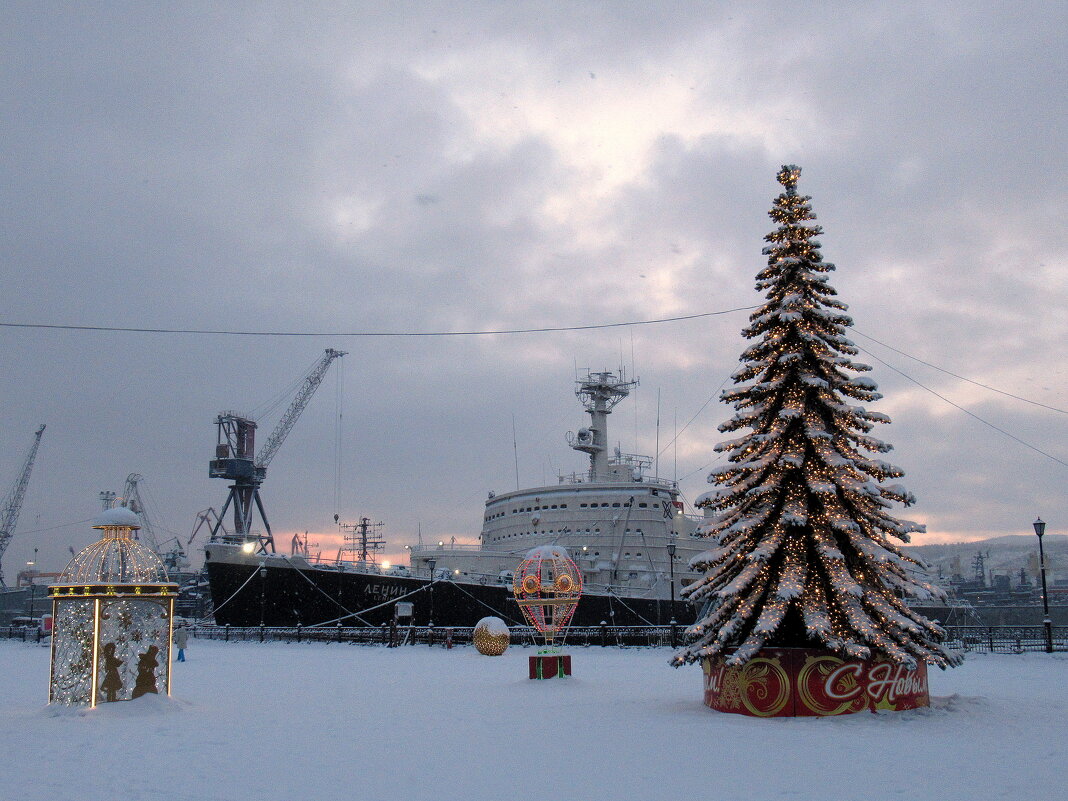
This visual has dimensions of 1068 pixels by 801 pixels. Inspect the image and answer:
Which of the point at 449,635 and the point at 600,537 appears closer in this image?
the point at 449,635

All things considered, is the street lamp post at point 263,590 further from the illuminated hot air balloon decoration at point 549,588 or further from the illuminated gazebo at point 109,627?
the illuminated gazebo at point 109,627

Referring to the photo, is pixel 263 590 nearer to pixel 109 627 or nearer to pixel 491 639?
pixel 491 639

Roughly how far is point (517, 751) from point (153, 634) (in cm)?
757

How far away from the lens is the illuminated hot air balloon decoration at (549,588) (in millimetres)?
21469

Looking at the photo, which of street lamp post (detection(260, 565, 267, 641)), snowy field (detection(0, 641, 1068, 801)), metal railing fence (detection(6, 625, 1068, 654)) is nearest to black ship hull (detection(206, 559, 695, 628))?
street lamp post (detection(260, 565, 267, 641))

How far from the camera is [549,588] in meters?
21.7

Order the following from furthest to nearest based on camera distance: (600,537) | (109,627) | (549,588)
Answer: (600,537) → (549,588) → (109,627)

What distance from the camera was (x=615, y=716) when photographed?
13.2 m

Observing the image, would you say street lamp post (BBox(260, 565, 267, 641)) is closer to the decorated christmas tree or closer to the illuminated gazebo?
the illuminated gazebo

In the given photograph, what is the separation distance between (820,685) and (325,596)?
3063 cm

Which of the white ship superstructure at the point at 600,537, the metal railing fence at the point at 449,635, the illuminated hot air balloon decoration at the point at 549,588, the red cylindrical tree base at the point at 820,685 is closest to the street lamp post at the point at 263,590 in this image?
the metal railing fence at the point at 449,635

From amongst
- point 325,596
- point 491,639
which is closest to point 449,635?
point 491,639

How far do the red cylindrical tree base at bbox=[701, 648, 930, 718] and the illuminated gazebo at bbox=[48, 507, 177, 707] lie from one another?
9769 millimetres

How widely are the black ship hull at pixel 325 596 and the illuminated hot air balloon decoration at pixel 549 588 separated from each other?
56.5 ft
